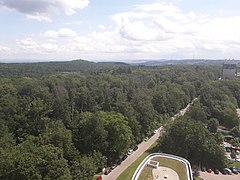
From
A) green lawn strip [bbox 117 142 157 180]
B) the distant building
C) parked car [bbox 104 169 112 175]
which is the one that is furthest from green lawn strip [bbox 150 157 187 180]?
the distant building

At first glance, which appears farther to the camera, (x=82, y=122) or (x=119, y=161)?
(x=82, y=122)

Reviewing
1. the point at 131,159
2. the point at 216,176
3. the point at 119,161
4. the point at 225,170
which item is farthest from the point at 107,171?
the point at 225,170

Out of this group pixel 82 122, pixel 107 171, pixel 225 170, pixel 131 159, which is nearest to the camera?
pixel 107 171

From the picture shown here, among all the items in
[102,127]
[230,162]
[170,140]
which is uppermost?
[102,127]

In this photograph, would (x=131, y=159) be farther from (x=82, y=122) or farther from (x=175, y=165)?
(x=175, y=165)

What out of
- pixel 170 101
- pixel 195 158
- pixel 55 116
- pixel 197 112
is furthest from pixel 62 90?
pixel 195 158

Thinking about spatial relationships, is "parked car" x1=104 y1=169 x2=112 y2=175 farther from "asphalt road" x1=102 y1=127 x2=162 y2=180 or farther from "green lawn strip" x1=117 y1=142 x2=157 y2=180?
"green lawn strip" x1=117 y1=142 x2=157 y2=180

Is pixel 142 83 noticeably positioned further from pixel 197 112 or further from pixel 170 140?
pixel 170 140

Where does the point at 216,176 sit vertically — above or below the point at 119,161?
below

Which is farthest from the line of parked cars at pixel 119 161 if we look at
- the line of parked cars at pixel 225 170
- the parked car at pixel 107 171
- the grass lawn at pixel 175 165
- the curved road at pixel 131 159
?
the line of parked cars at pixel 225 170
